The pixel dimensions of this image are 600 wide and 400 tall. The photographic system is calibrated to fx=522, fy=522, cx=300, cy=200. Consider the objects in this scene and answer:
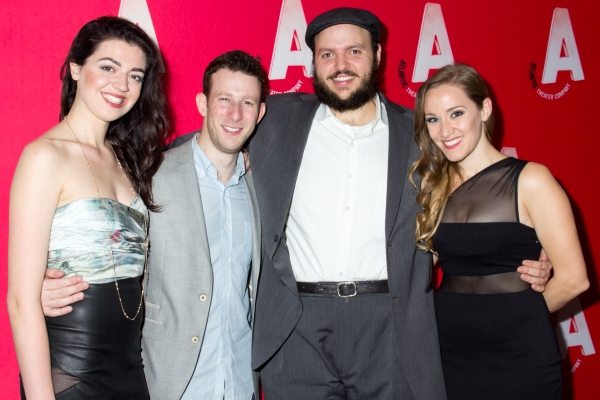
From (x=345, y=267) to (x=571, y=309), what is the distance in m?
2.24

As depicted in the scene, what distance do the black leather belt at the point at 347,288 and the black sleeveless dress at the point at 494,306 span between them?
30 cm

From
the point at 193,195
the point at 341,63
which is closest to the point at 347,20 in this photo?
the point at 341,63

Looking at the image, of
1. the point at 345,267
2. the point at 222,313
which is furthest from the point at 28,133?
the point at 345,267

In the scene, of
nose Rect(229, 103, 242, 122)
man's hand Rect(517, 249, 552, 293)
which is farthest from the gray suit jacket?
man's hand Rect(517, 249, 552, 293)

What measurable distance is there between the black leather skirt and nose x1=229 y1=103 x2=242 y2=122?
0.79 m

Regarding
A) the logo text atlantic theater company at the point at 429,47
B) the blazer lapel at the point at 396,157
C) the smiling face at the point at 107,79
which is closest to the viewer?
the smiling face at the point at 107,79

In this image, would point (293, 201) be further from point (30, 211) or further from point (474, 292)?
point (30, 211)

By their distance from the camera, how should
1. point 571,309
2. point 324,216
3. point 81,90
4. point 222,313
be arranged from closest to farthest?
point 81,90, point 222,313, point 324,216, point 571,309

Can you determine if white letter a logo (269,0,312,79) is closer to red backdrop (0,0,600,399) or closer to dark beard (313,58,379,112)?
red backdrop (0,0,600,399)

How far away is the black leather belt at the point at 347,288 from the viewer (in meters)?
2.28

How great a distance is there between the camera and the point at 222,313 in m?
2.19

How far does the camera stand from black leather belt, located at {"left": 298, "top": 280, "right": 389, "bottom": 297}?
2.28 m

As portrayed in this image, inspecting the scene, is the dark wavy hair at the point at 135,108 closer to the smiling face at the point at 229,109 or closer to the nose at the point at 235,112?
the smiling face at the point at 229,109

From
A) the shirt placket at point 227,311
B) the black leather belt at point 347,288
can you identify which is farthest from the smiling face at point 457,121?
the shirt placket at point 227,311
